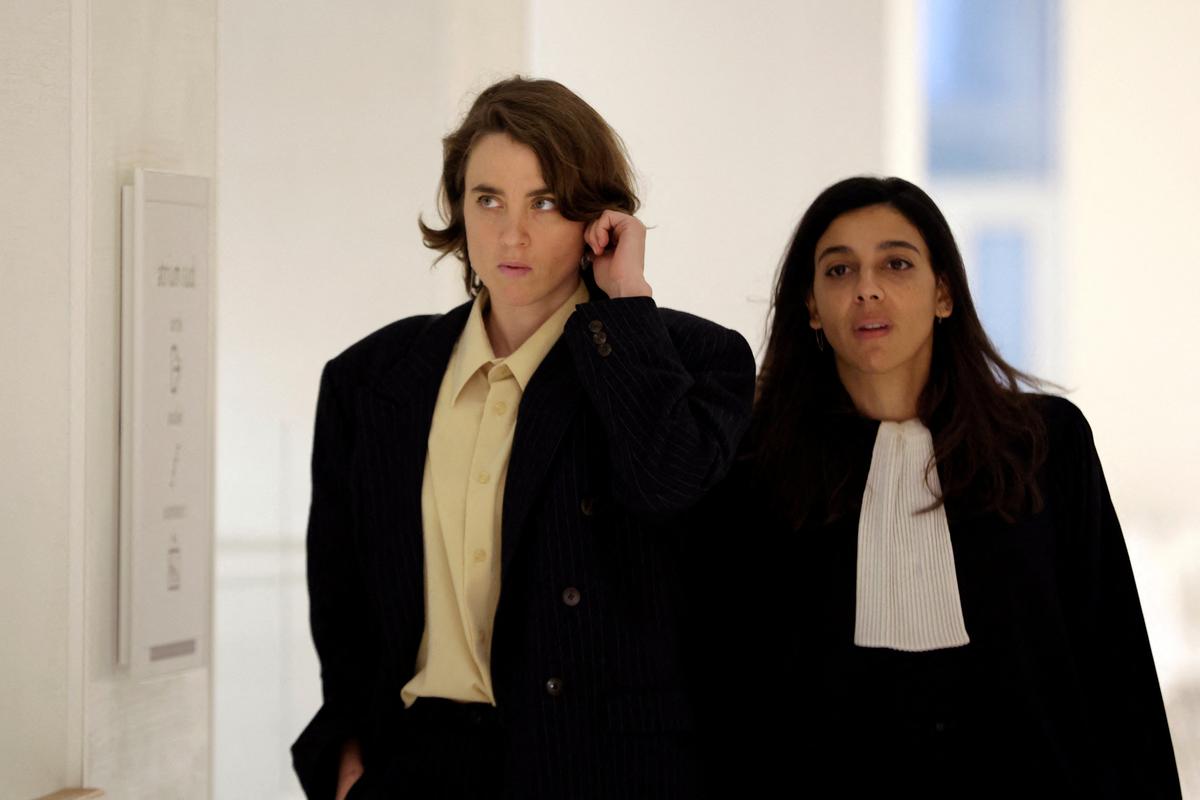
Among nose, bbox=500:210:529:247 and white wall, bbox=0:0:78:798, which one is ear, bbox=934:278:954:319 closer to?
nose, bbox=500:210:529:247

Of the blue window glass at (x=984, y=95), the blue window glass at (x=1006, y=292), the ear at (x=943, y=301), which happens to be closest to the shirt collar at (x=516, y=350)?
the ear at (x=943, y=301)

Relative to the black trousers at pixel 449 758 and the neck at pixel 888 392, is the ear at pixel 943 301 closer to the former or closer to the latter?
the neck at pixel 888 392

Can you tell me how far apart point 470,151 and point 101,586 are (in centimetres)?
89

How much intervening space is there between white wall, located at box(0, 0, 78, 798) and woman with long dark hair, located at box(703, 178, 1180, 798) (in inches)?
39.8

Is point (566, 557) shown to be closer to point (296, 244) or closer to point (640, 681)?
point (640, 681)

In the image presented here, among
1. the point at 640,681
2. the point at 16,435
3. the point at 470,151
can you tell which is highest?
the point at 470,151

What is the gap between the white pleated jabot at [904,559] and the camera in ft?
7.43

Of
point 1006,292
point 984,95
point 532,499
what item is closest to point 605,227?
point 532,499

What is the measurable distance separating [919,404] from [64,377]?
1352mm

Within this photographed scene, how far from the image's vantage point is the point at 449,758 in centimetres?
194

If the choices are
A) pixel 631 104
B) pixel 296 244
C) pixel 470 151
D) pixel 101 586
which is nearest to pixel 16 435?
pixel 101 586

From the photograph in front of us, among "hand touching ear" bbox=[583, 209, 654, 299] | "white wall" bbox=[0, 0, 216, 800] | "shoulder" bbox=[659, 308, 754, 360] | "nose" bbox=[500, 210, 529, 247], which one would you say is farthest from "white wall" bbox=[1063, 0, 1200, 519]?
"white wall" bbox=[0, 0, 216, 800]

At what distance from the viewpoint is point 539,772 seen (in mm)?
1896

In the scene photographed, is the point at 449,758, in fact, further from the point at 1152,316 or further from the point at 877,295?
the point at 1152,316
